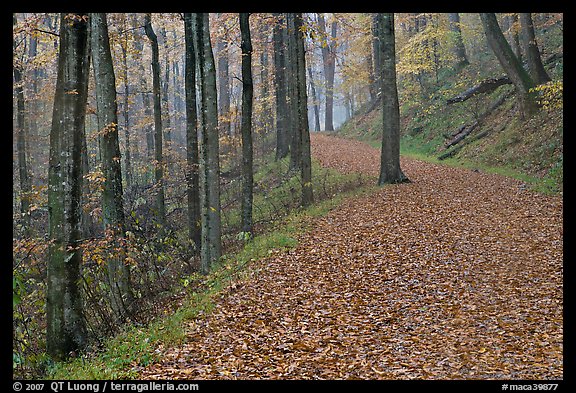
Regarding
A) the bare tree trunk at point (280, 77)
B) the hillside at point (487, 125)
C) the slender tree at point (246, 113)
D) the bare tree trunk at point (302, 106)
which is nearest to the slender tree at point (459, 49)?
the hillside at point (487, 125)

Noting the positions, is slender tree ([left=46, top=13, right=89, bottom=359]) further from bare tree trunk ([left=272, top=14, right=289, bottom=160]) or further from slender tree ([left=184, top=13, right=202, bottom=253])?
bare tree trunk ([left=272, top=14, right=289, bottom=160])

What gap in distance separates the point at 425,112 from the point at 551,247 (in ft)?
70.6

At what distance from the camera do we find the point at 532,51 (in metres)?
19.7

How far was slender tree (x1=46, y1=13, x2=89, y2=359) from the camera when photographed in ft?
23.2

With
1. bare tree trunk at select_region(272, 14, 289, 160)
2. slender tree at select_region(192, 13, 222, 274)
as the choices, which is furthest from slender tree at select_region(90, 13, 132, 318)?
bare tree trunk at select_region(272, 14, 289, 160)

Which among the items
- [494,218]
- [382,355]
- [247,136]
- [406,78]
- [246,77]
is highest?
[406,78]

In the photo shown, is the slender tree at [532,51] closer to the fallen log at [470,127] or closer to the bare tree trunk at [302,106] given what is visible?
the fallen log at [470,127]

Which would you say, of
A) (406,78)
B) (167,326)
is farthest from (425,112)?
(167,326)

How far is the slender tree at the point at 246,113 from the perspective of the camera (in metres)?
12.4

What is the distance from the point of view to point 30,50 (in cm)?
2645

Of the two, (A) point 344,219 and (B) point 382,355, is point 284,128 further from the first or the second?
(B) point 382,355

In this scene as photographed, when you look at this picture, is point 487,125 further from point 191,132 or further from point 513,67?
point 191,132

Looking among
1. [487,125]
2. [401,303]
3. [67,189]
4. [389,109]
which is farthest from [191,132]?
[487,125]

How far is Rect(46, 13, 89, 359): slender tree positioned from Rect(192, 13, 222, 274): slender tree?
11.9 ft
